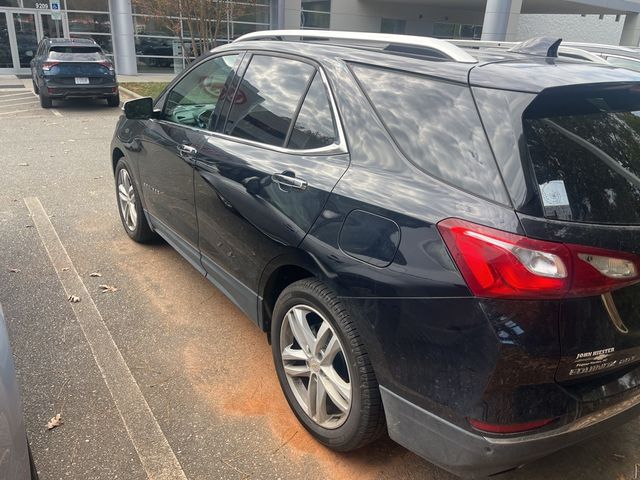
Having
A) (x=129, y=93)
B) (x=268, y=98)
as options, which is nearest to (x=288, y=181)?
(x=268, y=98)

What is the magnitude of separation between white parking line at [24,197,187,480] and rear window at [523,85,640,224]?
1.96 m

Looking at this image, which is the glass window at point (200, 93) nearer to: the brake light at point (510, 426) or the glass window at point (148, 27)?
the brake light at point (510, 426)

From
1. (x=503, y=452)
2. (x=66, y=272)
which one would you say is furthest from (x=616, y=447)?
(x=66, y=272)

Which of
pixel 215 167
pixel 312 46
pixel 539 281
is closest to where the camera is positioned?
pixel 539 281

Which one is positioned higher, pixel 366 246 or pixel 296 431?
pixel 366 246

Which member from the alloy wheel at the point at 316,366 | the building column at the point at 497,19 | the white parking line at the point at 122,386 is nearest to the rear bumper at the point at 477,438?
the alloy wheel at the point at 316,366

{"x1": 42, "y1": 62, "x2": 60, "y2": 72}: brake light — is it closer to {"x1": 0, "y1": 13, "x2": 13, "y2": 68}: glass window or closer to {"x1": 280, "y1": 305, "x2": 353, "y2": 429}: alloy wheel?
{"x1": 0, "y1": 13, "x2": 13, "y2": 68}: glass window

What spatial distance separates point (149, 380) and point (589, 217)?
7.89 feet

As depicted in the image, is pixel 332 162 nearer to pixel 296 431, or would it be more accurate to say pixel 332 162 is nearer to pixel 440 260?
pixel 440 260

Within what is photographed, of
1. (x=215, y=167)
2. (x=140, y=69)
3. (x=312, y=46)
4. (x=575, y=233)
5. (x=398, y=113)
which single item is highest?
(x=312, y=46)

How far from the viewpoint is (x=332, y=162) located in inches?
95.7

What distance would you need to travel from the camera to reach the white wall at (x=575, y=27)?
35875 mm

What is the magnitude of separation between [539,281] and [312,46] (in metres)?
1.79

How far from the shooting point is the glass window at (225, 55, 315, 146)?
9.23ft
